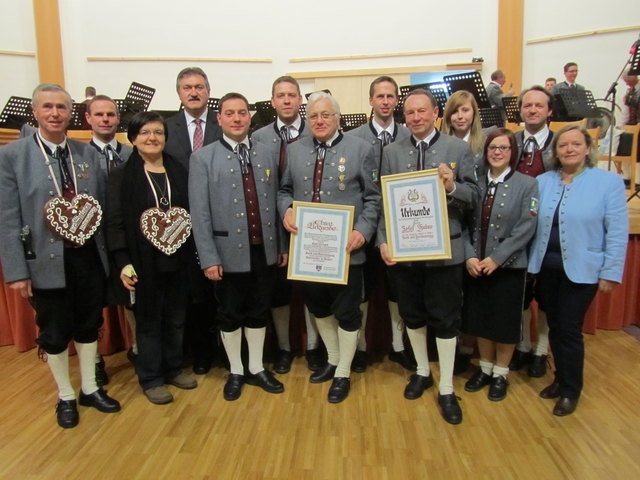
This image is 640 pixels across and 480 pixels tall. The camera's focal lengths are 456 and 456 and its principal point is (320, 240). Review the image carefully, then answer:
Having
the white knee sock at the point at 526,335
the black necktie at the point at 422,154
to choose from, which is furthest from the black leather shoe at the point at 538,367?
the black necktie at the point at 422,154

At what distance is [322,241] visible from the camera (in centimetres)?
259

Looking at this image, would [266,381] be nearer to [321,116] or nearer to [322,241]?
[322,241]

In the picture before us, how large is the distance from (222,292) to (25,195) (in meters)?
1.16

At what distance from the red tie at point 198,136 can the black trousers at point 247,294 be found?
0.90 meters

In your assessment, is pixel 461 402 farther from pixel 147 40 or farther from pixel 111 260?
pixel 147 40

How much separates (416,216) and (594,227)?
0.95m

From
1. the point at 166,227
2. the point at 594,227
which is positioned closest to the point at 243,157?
the point at 166,227

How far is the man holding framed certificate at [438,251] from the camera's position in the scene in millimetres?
2434

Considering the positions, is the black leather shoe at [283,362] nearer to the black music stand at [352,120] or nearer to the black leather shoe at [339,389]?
the black leather shoe at [339,389]

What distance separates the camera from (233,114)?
8.43 ft

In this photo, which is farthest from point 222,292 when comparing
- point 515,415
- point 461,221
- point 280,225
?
point 515,415

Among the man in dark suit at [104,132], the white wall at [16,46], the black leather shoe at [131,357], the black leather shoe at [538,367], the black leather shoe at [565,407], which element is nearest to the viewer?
the black leather shoe at [565,407]

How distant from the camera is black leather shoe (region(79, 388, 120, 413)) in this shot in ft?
8.86

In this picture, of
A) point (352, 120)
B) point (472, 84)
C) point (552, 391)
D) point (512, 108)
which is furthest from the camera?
point (352, 120)
